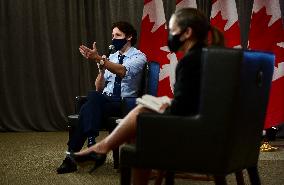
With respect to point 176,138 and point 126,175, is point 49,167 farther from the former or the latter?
point 176,138

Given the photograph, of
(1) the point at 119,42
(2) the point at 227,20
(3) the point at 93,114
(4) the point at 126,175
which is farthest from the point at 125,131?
(2) the point at 227,20

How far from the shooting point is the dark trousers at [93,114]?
3729 millimetres

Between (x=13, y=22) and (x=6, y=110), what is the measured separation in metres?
1.18

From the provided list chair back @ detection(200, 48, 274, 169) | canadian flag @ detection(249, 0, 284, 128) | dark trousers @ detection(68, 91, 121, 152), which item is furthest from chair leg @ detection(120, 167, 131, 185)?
canadian flag @ detection(249, 0, 284, 128)

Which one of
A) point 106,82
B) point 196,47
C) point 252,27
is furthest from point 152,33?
point 196,47

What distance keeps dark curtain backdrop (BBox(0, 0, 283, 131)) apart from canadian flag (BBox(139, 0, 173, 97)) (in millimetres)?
1169

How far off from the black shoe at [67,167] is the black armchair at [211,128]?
63.5 inches

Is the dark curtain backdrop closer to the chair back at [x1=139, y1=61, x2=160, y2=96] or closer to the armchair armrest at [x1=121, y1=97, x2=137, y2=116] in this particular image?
the chair back at [x1=139, y1=61, x2=160, y2=96]

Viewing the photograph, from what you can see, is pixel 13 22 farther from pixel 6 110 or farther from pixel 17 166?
pixel 17 166

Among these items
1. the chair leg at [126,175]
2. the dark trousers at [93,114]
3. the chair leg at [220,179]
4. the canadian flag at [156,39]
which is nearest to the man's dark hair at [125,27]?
the dark trousers at [93,114]

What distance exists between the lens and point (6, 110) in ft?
22.3

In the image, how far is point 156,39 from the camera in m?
5.66

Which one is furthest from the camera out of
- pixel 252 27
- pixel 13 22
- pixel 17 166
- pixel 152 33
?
pixel 13 22

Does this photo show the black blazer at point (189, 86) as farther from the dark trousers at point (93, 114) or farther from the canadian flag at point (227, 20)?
the canadian flag at point (227, 20)
